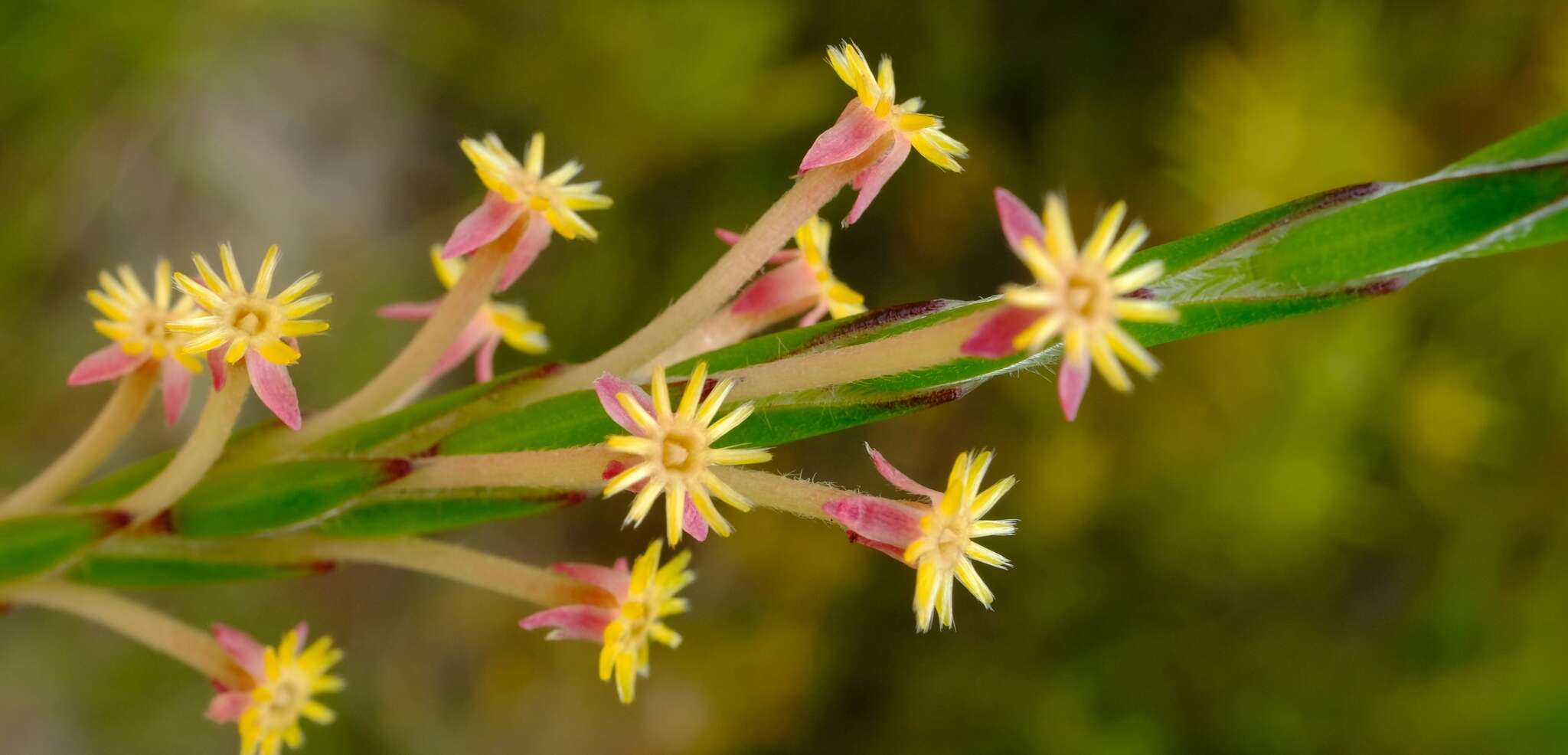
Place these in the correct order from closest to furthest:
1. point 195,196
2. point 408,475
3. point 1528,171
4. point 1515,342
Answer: point 1528,171 → point 408,475 → point 1515,342 → point 195,196

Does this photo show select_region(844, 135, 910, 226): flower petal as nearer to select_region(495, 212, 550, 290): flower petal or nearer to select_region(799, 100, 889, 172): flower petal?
select_region(799, 100, 889, 172): flower petal

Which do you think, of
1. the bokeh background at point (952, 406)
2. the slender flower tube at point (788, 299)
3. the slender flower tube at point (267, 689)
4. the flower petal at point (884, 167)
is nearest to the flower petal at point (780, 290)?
the slender flower tube at point (788, 299)

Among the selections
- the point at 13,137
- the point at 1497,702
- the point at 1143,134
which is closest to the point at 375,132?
the point at 13,137

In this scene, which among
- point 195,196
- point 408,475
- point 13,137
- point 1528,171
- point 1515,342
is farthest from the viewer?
point 195,196

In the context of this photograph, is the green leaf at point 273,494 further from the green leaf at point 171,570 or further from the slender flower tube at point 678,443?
the slender flower tube at point 678,443

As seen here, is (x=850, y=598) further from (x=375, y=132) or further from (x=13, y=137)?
(x=13, y=137)
